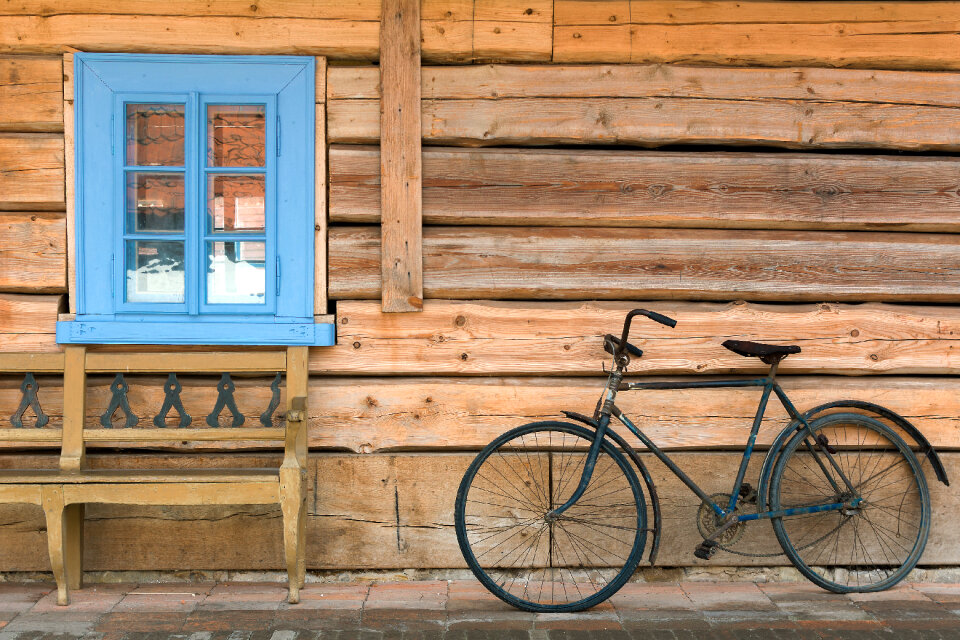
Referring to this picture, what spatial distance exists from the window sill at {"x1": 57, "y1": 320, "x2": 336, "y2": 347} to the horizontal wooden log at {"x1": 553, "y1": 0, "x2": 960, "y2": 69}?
1.68m

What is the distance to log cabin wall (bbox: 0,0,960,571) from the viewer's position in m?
3.86

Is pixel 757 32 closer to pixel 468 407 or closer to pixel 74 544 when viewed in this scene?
pixel 468 407

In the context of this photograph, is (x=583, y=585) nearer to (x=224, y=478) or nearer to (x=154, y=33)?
(x=224, y=478)

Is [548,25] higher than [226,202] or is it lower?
higher

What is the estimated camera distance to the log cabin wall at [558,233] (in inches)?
152

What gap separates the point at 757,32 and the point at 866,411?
1798mm

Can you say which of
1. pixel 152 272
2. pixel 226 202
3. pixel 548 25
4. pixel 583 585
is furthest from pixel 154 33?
pixel 583 585

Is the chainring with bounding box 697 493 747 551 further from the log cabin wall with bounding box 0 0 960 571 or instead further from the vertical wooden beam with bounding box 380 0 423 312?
the vertical wooden beam with bounding box 380 0 423 312

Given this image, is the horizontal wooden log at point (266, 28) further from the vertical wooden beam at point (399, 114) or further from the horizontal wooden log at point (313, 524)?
the horizontal wooden log at point (313, 524)

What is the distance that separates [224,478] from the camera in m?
3.49

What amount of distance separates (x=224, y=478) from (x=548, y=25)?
239cm

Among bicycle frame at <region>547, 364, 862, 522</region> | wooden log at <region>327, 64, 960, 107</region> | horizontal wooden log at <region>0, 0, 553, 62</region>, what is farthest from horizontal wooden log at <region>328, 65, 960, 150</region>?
bicycle frame at <region>547, 364, 862, 522</region>

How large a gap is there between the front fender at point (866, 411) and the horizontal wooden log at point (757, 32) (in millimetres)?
1543

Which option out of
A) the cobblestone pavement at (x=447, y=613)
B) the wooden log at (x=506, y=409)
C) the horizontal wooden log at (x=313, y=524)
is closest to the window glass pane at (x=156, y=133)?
the wooden log at (x=506, y=409)
